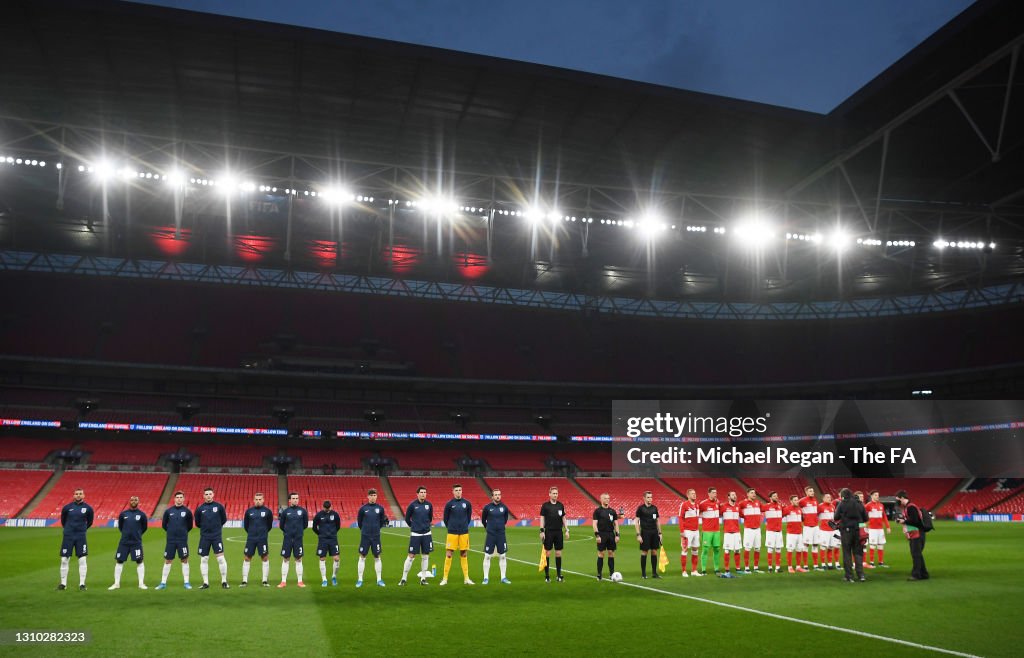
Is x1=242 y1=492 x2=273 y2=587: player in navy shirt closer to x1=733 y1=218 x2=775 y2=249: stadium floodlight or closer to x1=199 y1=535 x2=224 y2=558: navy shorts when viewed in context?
x1=199 y1=535 x2=224 y2=558: navy shorts

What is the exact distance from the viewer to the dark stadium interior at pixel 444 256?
26.3 metres

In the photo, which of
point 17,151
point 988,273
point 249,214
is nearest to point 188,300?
point 249,214

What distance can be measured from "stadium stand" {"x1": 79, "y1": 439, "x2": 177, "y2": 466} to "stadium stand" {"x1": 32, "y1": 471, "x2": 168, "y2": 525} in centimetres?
151

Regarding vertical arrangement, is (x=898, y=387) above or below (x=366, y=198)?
below

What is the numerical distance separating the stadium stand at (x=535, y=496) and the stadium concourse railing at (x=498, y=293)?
42.3 ft

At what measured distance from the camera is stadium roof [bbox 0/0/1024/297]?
78.2ft

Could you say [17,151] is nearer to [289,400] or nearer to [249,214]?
[249,214]

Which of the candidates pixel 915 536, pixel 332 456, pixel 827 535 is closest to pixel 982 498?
pixel 827 535

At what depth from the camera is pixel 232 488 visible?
46.4m

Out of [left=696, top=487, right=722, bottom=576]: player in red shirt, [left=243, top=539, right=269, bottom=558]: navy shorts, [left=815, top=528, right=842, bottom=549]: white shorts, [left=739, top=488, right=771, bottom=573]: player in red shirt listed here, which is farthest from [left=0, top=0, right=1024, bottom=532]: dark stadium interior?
[left=243, top=539, right=269, bottom=558]: navy shorts

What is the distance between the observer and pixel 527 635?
10422mm

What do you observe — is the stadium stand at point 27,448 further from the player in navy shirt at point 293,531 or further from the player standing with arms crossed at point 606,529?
the player standing with arms crossed at point 606,529

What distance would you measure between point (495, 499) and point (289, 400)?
1668 inches

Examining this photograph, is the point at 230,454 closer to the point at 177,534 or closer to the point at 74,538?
the point at 74,538
